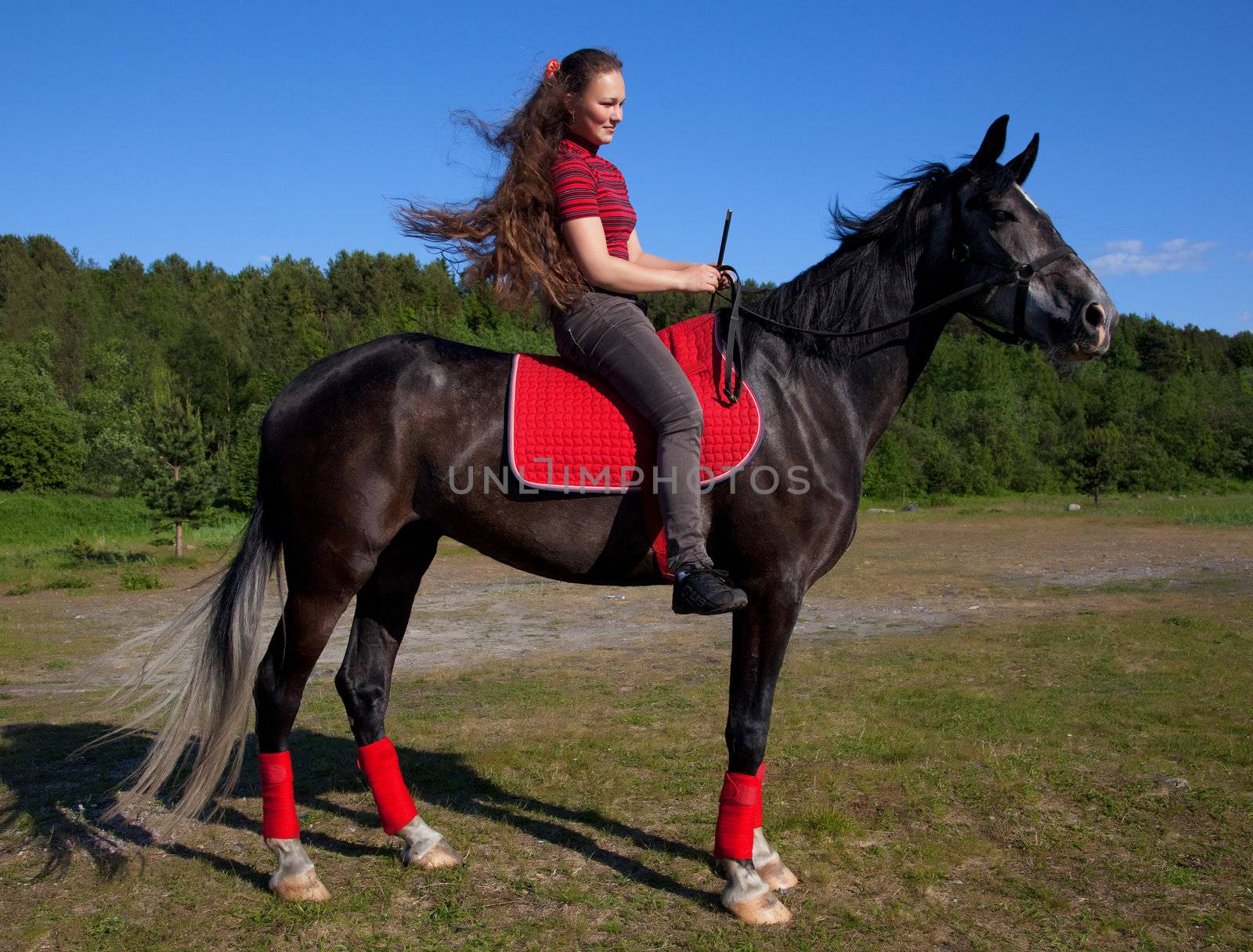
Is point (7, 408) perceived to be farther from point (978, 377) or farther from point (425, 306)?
point (978, 377)

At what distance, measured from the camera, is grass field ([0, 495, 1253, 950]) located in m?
3.32

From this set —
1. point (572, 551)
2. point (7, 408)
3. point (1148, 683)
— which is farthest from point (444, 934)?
point (7, 408)

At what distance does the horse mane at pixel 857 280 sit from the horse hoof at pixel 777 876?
7.06 ft

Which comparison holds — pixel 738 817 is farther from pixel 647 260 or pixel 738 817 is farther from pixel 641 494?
pixel 647 260

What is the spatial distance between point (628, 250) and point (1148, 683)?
567cm

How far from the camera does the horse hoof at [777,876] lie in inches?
143

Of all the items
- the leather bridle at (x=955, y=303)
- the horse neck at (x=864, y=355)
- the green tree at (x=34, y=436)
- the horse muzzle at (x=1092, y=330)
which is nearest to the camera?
the horse muzzle at (x=1092, y=330)

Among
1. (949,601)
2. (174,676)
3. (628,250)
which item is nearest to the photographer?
(628,250)

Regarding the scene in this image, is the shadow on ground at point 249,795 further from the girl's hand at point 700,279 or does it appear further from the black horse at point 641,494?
the girl's hand at point 700,279

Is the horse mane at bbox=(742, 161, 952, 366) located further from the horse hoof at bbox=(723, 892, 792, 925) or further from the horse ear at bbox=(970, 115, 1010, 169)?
the horse hoof at bbox=(723, 892, 792, 925)

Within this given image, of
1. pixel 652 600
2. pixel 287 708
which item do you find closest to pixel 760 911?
pixel 287 708

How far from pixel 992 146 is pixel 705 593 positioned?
216cm

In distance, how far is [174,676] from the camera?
13.5 feet

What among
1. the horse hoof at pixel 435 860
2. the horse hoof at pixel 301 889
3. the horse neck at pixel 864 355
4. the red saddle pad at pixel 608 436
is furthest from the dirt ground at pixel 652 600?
the horse neck at pixel 864 355
